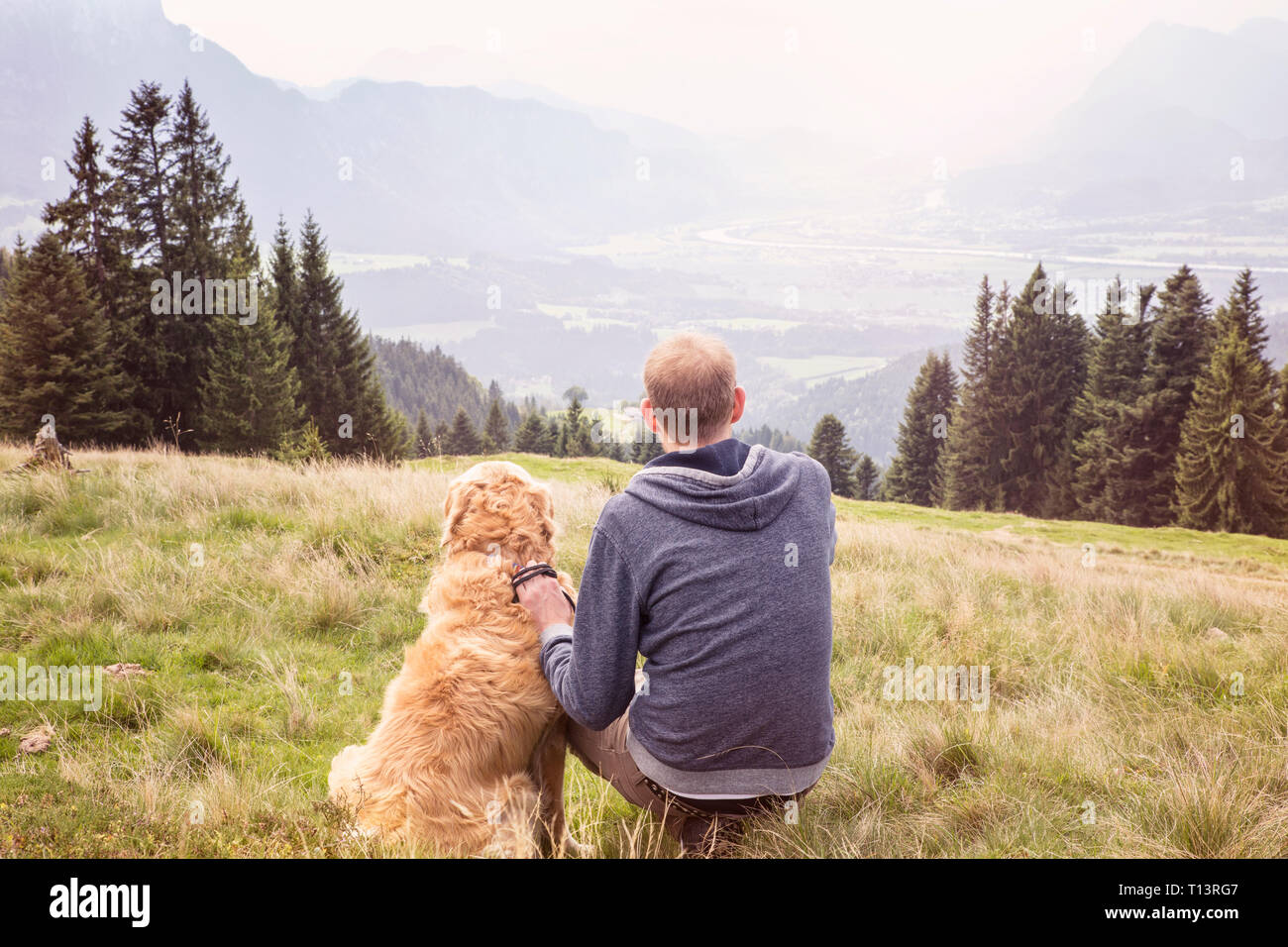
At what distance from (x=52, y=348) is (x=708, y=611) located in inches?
1639

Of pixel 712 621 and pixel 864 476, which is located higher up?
pixel 712 621

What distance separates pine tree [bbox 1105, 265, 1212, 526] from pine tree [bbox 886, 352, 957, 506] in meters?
15.2

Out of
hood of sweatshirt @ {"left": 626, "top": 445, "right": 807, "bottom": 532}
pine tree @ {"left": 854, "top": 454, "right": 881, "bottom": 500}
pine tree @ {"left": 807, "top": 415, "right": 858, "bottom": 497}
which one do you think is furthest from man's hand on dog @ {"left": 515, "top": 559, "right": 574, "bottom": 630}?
pine tree @ {"left": 854, "top": 454, "right": 881, "bottom": 500}

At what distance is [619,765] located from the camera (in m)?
2.95

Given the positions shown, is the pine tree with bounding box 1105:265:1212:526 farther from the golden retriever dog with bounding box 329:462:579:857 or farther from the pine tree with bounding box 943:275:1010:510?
the golden retriever dog with bounding box 329:462:579:857

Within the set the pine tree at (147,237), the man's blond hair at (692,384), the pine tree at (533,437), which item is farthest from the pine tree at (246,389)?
the pine tree at (533,437)

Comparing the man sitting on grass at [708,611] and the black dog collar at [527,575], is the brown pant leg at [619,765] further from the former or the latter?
the black dog collar at [527,575]

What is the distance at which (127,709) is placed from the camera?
13.9 ft

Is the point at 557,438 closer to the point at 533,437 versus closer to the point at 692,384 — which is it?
the point at 533,437

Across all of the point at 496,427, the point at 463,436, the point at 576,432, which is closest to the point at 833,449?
the point at 576,432
